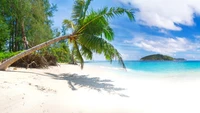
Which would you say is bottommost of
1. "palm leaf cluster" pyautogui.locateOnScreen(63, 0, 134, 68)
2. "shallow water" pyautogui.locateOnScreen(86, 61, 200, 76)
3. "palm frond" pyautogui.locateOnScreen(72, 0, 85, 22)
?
"shallow water" pyautogui.locateOnScreen(86, 61, 200, 76)

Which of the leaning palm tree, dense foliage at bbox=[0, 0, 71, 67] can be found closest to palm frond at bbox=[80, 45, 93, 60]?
the leaning palm tree

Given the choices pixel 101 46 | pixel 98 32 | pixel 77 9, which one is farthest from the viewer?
pixel 77 9

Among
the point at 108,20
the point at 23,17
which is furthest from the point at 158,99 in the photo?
the point at 23,17

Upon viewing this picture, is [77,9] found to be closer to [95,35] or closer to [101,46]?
[95,35]

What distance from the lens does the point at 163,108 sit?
434 cm

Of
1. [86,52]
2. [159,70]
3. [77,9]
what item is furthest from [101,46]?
[159,70]

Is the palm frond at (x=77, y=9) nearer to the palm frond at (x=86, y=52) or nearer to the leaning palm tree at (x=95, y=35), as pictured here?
the leaning palm tree at (x=95, y=35)

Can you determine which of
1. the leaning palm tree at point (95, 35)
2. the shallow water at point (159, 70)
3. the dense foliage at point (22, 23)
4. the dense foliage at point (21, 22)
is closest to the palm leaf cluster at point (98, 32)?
the leaning palm tree at point (95, 35)

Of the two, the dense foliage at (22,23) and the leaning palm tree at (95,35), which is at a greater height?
the dense foliage at (22,23)

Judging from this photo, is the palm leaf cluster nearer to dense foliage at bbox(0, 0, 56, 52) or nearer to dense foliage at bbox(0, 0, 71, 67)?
dense foliage at bbox(0, 0, 71, 67)

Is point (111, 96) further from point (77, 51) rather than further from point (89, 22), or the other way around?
point (77, 51)

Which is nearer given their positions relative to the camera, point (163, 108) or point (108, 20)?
point (163, 108)

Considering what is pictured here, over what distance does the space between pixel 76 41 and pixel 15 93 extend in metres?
5.81

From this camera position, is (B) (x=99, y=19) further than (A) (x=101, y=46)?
Yes
